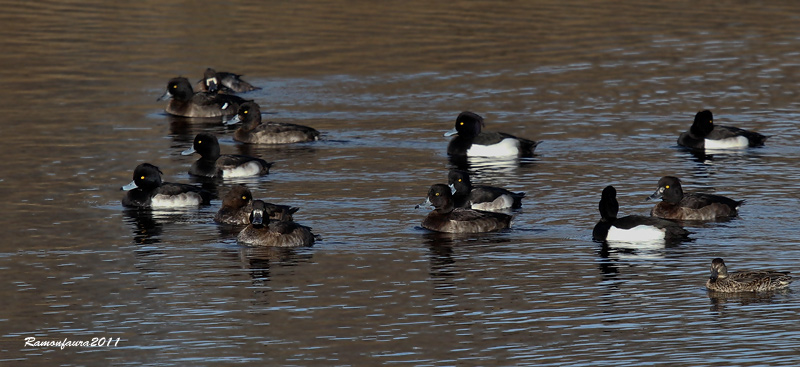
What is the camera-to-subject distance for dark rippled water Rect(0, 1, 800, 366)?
15578mm

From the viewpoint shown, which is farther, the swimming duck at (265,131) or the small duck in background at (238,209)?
the swimming duck at (265,131)

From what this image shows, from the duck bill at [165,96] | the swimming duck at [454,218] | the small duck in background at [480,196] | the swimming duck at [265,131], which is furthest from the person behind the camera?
the duck bill at [165,96]

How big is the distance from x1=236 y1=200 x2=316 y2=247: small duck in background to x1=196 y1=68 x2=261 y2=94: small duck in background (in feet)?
54.3

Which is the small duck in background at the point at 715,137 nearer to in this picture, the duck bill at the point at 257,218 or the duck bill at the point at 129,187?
the duck bill at the point at 129,187

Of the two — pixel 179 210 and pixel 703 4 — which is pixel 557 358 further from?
pixel 703 4

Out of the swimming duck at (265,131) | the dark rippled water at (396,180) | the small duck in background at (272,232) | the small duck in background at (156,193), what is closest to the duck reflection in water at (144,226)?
the dark rippled water at (396,180)

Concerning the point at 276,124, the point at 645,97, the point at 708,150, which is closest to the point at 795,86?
the point at 645,97

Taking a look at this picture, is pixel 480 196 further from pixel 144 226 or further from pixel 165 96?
pixel 165 96

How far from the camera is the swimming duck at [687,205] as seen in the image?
22047 millimetres

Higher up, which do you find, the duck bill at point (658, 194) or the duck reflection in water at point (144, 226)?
the duck bill at point (658, 194)

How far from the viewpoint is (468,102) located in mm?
35375

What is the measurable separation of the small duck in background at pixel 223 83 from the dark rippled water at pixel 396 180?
0.71 metres

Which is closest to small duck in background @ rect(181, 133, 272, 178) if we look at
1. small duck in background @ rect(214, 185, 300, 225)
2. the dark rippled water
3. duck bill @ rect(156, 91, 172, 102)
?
the dark rippled water

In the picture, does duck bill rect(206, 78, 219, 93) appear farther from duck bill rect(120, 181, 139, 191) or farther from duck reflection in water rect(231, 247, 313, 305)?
duck reflection in water rect(231, 247, 313, 305)
